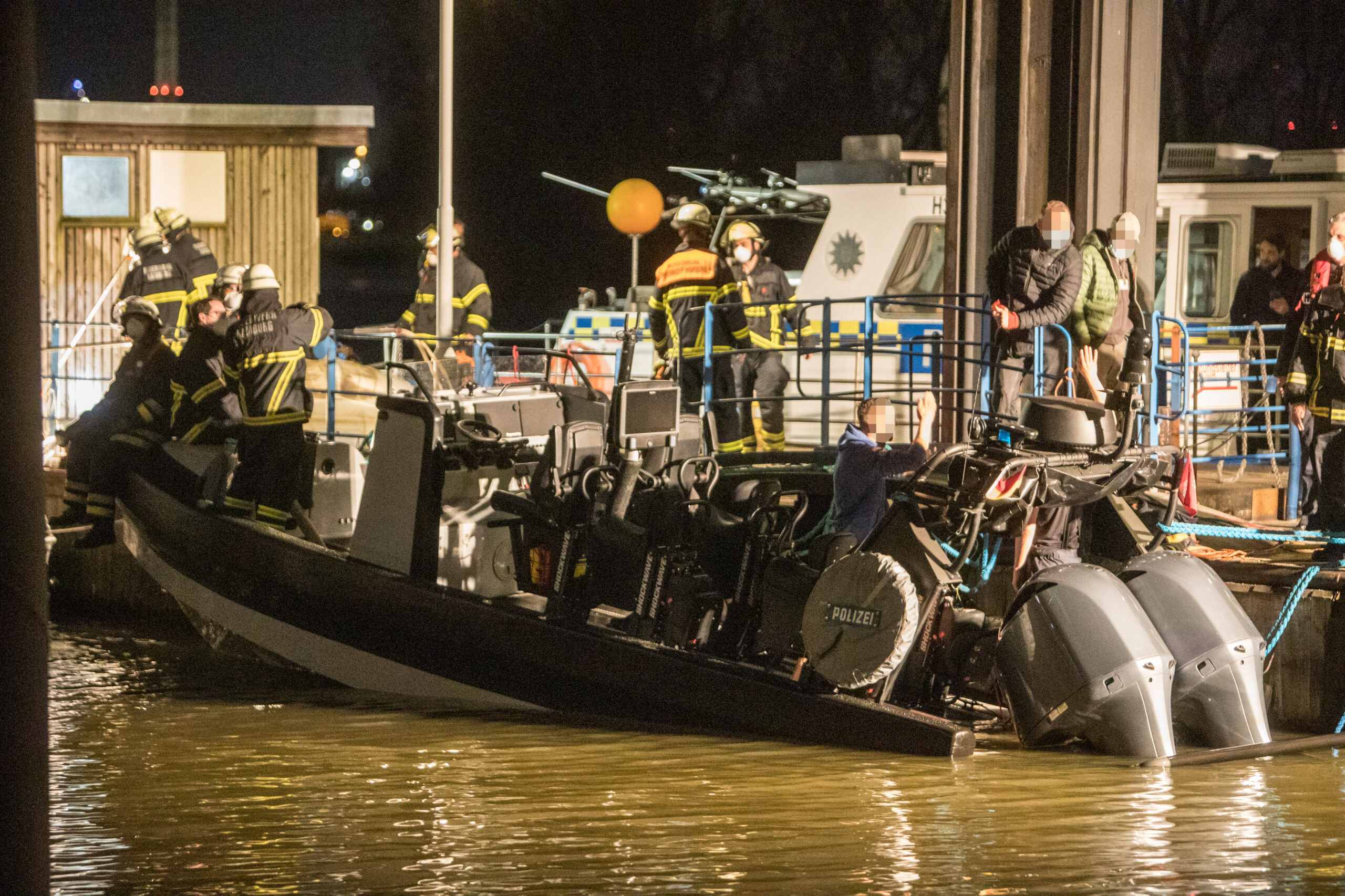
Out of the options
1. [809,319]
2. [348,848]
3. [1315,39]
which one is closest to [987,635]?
[348,848]

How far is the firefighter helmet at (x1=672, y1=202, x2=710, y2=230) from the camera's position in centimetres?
1163

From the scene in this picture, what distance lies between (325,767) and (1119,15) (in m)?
6.76

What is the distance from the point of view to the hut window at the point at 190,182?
15.1 meters

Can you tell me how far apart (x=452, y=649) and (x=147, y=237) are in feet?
19.2

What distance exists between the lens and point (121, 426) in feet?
33.7

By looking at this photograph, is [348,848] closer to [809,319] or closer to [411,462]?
[411,462]

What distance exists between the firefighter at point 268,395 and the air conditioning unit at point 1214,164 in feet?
25.8

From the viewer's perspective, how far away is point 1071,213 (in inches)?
422

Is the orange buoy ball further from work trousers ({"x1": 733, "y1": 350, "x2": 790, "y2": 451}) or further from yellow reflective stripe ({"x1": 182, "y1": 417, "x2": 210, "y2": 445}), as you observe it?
yellow reflective stripe ({"x1": 182, "y1": 417, "x2": 210, "y2": 445})

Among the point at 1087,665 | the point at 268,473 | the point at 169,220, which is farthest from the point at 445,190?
the point at 1087,665

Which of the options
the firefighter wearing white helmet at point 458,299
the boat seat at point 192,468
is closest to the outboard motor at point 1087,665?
the boat seat at point 192,468

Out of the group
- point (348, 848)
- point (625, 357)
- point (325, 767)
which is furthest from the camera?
point (625, 357)

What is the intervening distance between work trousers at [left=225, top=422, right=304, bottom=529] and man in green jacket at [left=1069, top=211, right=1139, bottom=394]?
4477mm

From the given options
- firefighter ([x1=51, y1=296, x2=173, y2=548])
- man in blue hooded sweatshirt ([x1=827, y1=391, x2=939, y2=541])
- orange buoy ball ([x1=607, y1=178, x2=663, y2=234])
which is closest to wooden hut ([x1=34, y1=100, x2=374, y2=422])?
orange buoy ball ([x1=607, y1=178, x2=663, y2=234])
